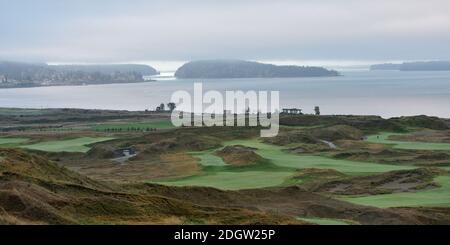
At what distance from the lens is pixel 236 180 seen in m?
36.3

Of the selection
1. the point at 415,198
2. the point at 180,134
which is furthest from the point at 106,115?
the point at 415,198

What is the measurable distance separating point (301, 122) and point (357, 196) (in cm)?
5353

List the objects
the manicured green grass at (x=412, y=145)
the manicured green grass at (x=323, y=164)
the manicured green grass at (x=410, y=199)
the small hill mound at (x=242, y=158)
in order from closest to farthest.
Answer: the manicured green grass at (x=410, y=199) → the manicured green grass at (x=323, y=164) → the small hill mound at (x=242, y=158) → the manicured green grass at (x=412, y=145)

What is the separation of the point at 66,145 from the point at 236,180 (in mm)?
31425

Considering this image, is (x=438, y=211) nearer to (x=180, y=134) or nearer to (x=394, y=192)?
(x=394, y=192)

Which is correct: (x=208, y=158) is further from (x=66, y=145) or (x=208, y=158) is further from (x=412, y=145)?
(x=66, y=145)

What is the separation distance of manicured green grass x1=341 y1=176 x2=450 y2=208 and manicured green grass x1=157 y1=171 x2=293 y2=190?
6108 mm

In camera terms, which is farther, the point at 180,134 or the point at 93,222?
the point at 180,134

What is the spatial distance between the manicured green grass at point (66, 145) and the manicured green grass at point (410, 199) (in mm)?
35026

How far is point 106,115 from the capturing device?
116688 mm

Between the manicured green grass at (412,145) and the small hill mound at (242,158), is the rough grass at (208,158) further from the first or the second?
the manicured green grass at (412,145)

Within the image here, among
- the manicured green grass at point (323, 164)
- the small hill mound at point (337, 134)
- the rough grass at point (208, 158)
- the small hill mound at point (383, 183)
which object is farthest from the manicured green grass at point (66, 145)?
the small hill mound at point (383, 183)

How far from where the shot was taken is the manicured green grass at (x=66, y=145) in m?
58.8
